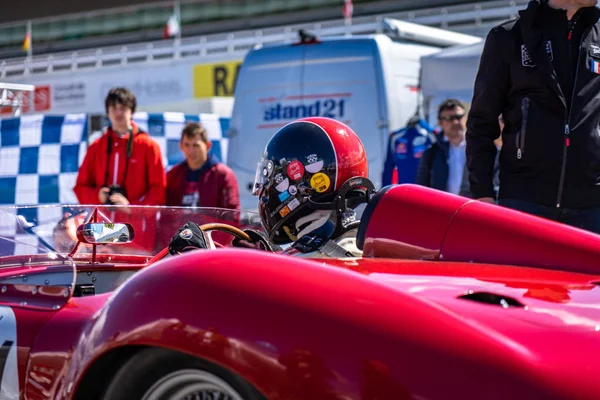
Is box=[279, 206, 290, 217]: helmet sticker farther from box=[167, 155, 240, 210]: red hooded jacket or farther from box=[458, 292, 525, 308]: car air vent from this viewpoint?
box=[167, 155, 240, 210]: red hooded jacket

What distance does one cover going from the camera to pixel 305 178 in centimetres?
300

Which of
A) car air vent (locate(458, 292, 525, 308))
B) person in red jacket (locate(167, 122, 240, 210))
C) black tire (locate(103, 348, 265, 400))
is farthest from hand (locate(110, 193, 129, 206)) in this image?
car air vent (locate(458, 292, 525, 308))

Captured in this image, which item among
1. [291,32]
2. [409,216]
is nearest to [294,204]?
[409,216]

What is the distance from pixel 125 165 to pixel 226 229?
3331 millimetres

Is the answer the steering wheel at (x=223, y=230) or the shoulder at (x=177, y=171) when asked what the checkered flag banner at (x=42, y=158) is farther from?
the steering wheel at (x=223, y=230)

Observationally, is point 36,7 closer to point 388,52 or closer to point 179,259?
point 388,52

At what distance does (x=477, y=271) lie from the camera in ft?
7.48

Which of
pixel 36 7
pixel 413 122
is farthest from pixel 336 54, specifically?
pixel 36 7

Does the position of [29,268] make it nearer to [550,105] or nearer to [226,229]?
[226,229]

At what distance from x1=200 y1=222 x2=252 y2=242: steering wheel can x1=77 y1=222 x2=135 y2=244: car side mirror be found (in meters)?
0.26

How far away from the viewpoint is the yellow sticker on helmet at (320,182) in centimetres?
300

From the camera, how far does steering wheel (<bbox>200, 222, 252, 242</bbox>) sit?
3064mm

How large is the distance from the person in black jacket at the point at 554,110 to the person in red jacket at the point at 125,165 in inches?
121

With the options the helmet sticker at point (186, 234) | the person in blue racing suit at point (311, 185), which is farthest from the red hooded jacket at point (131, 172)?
the helmet sticker at point (186, 234)
